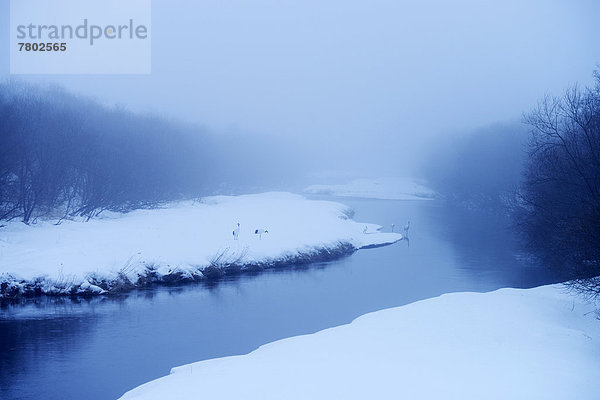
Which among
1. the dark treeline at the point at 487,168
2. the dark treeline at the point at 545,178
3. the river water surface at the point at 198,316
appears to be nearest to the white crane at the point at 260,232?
the river water surface at the point at 198,316

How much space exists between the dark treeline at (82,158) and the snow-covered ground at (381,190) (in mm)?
37648

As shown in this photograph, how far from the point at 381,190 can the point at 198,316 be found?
89435 millimetres

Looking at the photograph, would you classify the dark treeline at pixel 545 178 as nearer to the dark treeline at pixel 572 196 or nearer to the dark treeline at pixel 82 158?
the dark treeline at pixel 572 196

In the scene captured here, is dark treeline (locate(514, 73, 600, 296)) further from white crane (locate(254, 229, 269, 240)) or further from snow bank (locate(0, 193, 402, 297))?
white crane (locate(254, 229, 269, 240))

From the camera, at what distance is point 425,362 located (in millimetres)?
9555

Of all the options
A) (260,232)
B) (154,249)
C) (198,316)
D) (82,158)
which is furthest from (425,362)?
(82,158)

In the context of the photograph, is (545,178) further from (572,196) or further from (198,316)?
(198,316)

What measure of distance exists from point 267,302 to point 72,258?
29.6 feet

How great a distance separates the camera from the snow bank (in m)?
19.8

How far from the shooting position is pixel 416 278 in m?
24.2

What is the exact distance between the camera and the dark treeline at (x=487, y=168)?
173 feet

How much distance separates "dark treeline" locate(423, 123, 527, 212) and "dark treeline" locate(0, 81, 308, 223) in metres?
36.2

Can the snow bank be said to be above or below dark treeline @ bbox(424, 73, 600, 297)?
below

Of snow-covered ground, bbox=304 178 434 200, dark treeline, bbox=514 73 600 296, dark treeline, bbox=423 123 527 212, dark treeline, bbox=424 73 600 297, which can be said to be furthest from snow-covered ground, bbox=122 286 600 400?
snow-covered ground, bbox=304 178 434 200
